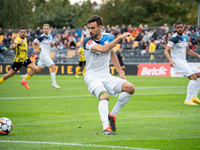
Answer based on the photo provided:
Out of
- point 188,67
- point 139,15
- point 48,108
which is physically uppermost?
point 139,15

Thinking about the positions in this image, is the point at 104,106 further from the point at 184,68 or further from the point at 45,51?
the point at 45,51

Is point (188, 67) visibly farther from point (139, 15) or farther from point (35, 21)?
point (35, 21)

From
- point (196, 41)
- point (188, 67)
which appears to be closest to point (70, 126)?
point (188, 67)

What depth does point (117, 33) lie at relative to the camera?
27906 millimetres

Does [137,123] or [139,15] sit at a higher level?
[139,15]

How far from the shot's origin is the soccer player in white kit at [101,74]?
18.8 ft

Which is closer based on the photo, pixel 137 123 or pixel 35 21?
pixel 137 123

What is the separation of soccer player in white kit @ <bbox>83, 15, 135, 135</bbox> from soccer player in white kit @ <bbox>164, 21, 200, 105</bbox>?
4.13 meters

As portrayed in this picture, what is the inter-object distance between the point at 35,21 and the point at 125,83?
59.5m

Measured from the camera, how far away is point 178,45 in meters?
10.1

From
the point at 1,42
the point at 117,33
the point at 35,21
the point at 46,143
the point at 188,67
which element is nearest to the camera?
the point at 46,143

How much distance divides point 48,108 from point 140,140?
4.34m

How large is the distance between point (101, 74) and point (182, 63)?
470cm

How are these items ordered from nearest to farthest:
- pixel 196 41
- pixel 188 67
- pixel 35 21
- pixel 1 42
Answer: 1. pixel 188 67
2. pixel 196 41
3. pixel 1 42
4. pixel 35 21
